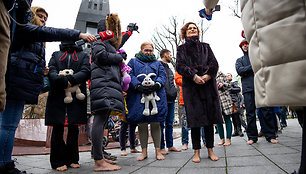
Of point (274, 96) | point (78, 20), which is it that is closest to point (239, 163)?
point (274, 96)

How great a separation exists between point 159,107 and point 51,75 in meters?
1.70

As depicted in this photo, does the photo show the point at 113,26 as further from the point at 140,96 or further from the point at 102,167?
Answer: the point at 102,167

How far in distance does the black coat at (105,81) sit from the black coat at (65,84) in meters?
0.27

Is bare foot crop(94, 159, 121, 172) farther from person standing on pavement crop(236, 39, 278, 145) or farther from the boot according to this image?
person standing on pavement crop(236, 39, 278, 145)

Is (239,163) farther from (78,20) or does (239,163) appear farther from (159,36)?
(159,36)

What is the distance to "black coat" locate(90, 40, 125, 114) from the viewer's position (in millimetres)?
2652

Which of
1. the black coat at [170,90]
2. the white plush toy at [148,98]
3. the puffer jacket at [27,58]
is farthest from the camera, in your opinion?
the black coat at [170,90]

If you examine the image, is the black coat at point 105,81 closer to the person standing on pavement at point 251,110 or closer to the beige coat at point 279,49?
the beige coat at point 279,49

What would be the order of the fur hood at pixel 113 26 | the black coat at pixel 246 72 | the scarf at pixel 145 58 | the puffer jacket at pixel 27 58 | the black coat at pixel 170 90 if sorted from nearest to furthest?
the puffer jacket at pixel 27 58 < the fur hood at pixel 113 26 < the scarf at pixel 145 58 < the black coat at pixel 246 72 < the black coat at pixel 170 90

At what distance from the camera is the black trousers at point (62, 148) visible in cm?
277

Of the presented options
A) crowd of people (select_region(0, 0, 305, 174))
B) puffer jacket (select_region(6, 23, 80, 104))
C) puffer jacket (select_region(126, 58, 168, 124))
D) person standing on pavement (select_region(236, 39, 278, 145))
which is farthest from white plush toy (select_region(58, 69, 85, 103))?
person standing on pavement (select_region(236, 39, 278, 145))

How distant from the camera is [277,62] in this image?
3.51 feet

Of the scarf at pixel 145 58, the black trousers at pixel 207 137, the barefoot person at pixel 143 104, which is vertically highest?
the scarf at pixel 145 58

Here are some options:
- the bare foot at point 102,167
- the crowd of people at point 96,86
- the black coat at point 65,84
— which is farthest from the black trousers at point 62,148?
the bare foot at point 102,167
